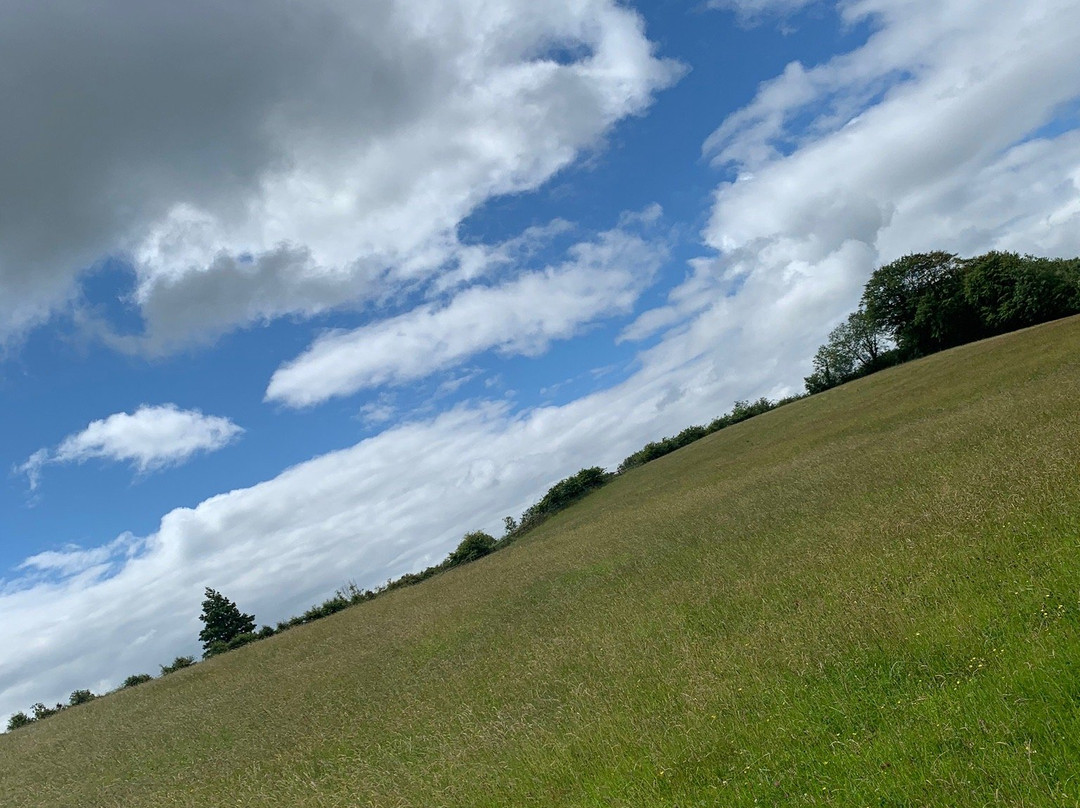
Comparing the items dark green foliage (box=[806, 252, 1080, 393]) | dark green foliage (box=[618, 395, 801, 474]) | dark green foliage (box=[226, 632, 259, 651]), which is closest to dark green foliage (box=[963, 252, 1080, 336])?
dark green foliage (box=[806, 252, 1080, 393])

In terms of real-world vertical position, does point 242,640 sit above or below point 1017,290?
below

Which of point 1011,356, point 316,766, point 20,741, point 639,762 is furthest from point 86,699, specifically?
point 1011,356

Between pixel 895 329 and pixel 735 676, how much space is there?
98.6 meters

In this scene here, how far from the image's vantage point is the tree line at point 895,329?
2045 inches

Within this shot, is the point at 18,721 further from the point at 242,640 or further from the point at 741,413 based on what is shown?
the point at 741,413

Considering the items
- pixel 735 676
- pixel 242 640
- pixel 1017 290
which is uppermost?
pixel 1017 290

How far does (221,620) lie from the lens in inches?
2499

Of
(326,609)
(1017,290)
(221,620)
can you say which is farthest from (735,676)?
(1017,290)

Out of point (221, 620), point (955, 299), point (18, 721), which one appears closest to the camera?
point (18, 721)

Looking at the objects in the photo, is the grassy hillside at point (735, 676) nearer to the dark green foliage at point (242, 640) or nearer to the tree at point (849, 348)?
the dark green foliage at point (242, 640)

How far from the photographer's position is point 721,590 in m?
12.9

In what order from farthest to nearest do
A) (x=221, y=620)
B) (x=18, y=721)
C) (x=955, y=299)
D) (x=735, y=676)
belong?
(x=955, y=299) < (x=221, y=620) < (x=18, y=721) < (x=735, y=676)

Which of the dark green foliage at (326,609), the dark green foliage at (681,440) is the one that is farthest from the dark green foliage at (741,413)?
the dark green foliage at (326,609)

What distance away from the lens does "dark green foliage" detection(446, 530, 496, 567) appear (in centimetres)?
5384
